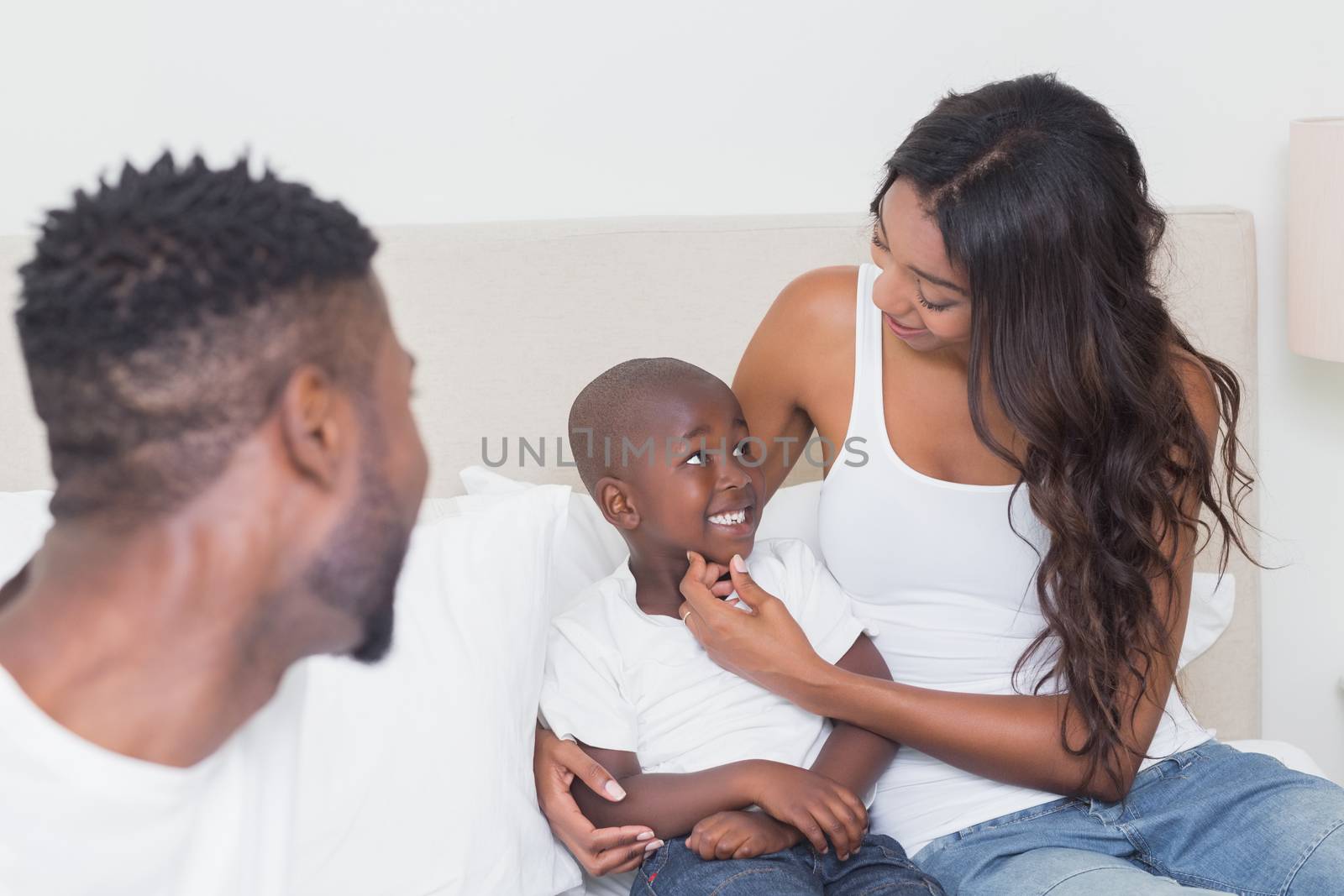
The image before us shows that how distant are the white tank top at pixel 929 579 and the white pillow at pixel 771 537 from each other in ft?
0.42

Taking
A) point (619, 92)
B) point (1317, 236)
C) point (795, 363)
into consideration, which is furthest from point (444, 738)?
point (1317, 236)

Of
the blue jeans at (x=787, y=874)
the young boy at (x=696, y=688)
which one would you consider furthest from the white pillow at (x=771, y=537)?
the blue jeans at (x=787, y=874)

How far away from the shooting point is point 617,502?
1.49 meters

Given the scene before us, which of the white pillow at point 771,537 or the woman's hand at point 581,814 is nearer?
the woman's hand at point 581,814

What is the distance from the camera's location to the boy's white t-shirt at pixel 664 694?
137cm

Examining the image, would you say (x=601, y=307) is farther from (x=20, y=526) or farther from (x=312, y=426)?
(x=312, y=426)

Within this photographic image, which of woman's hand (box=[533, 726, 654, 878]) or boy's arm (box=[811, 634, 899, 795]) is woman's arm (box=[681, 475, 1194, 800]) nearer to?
boy's arm (box=[811, 634, 899, 795])

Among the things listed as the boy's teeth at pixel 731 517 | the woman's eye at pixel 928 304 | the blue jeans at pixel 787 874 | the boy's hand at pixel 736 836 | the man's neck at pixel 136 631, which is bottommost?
the blue jeans at pixel 787 874

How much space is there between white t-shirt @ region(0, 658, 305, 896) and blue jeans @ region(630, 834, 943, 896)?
0.65 meters

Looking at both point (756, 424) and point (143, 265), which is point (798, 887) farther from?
point (143, 265)

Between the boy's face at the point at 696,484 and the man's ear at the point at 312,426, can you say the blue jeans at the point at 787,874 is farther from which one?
the man's ear at the point at 312,426

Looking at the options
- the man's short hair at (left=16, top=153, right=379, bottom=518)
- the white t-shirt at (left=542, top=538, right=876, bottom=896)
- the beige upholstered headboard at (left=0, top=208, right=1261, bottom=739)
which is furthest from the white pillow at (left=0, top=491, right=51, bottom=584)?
the man's short hair at (left=16, top=153, right=379, bottom=518)

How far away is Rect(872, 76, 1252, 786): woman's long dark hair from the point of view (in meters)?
1.26

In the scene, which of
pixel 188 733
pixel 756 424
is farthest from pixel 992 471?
pixel 188 733
